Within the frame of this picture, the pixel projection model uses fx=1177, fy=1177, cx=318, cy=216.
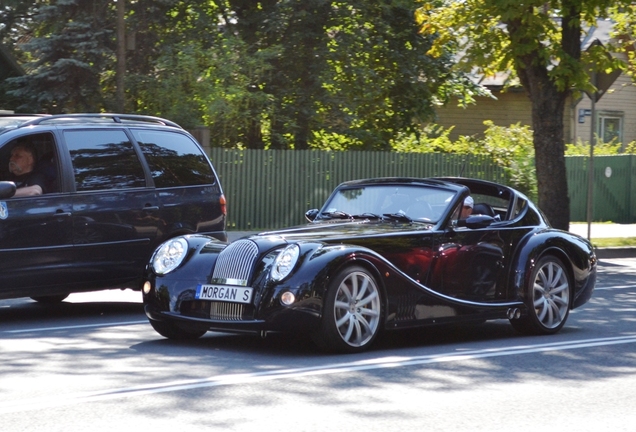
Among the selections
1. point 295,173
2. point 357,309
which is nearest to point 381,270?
point 357,309

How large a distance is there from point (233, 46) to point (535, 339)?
1729cm

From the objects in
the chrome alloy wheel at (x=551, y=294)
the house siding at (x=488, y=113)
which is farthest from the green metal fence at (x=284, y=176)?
the house siding at (x=488, y=113)

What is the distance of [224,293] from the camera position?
855 cm

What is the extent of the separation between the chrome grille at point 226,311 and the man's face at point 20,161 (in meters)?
3.18

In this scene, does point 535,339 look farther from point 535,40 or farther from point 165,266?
point 535,40

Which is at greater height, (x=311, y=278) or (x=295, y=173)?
(x=295, y=173)

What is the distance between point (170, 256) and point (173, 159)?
121 inches

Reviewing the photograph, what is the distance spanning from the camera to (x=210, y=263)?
8812 millimetres

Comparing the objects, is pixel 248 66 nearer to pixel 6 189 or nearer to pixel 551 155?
pixel 551 155

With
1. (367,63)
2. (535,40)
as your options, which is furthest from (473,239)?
(367,63)

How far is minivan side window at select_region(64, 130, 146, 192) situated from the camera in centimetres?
1110

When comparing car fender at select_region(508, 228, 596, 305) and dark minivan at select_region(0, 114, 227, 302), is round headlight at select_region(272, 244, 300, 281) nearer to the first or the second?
car fender at select_region(508, 228, 596, 305)

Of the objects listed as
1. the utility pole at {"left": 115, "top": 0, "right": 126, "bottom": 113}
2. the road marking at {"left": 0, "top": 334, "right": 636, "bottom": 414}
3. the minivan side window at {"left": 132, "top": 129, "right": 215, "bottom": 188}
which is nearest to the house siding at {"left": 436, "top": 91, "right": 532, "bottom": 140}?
the utility pole at {"left": 115, "top": 0, "right": 126, "bottom": 113}

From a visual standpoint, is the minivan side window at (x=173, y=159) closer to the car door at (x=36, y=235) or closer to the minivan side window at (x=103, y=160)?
the minivan side window at (x=103, y=160)
